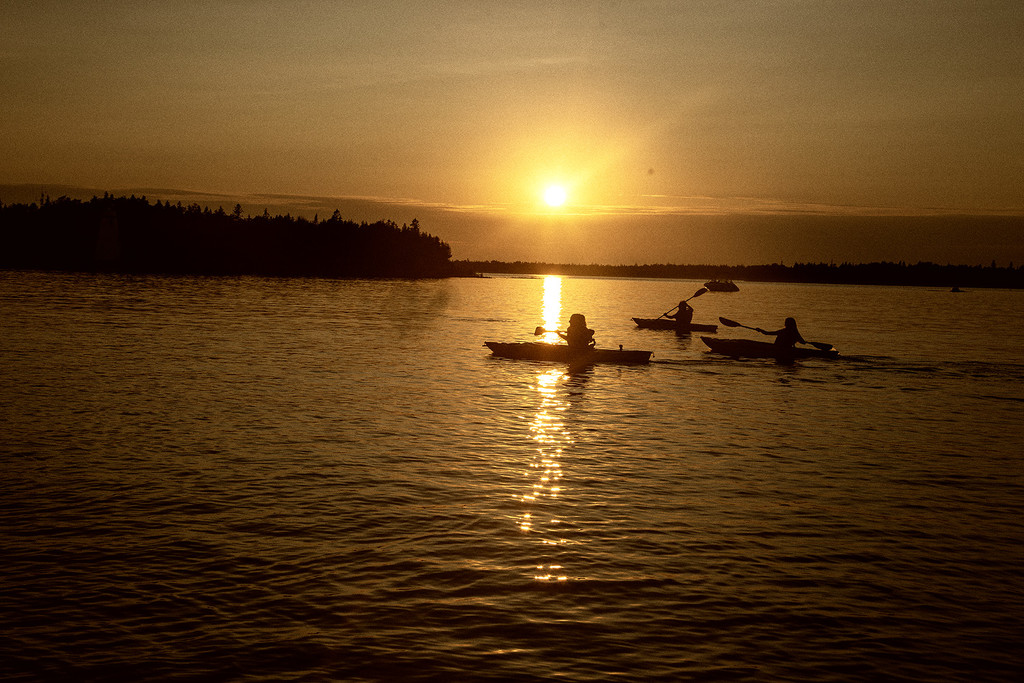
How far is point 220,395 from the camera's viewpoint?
2500cm

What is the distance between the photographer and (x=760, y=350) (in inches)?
1634

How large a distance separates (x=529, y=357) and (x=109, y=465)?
2404cm

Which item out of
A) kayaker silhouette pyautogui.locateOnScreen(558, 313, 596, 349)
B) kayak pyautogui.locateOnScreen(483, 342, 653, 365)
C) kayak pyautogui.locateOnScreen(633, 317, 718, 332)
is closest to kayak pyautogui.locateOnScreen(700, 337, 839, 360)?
kayak pyautogui.locateOnScreen(483, 342, 653, 365)

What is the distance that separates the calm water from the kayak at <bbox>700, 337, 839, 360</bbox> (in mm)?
11272

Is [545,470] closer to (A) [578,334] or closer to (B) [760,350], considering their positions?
(A) [578,334]

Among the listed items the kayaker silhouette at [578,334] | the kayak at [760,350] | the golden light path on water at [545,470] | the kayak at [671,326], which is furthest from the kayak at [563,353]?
the kayak at [671,326]

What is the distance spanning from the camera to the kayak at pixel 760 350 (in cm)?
4062

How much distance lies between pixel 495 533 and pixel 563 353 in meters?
24.2

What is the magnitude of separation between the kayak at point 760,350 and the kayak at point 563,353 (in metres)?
5.97

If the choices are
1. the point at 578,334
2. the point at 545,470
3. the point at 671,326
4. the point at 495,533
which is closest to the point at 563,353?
the point at 578,334

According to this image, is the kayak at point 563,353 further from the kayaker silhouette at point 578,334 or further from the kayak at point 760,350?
the kayak at point 760,350

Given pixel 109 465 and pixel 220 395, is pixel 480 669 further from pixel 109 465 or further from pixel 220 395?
pixel 220 395

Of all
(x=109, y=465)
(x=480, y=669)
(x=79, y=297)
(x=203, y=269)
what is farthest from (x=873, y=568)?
(x=203, y=269)

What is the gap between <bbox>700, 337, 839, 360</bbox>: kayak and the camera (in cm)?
4062
